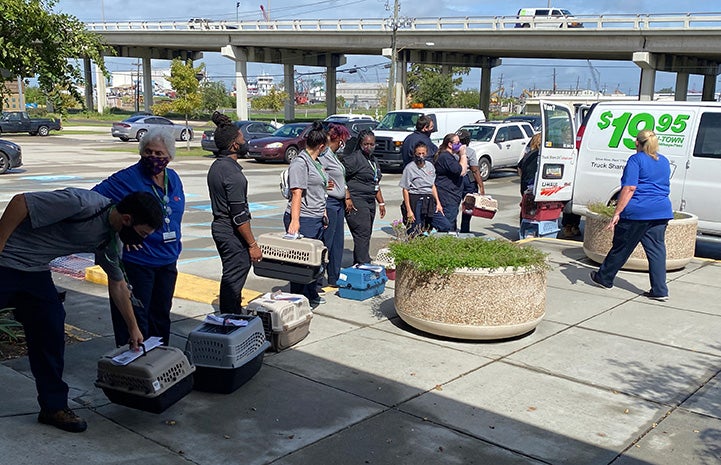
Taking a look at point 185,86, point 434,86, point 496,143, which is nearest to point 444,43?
point 434,86

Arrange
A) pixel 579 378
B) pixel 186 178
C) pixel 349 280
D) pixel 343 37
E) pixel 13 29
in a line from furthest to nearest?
pixel 343 37, pixel 186 178, pixel 349 280, pixel 579 378, pixel 13 29

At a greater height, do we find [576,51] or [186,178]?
[576,51]

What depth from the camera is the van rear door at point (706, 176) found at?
962 centimetres

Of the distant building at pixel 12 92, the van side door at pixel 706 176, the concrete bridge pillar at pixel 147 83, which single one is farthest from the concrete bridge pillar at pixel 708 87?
the van side door at pixel 706 176

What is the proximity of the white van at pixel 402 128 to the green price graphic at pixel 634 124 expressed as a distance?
39.1 ft

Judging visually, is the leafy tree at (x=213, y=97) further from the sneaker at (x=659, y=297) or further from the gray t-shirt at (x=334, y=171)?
the sneaker at (x=659, y=297)

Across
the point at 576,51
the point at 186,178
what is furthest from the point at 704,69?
the point at 186,178

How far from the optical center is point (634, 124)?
33.8ft

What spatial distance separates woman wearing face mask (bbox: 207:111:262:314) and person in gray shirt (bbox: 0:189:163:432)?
1489 millimetres

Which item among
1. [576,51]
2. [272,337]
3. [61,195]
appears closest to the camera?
[61,195]

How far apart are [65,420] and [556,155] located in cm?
819

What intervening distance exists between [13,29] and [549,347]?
4.74 meters

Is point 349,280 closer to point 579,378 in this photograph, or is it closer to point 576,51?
point 579,378

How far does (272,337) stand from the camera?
5715 millimetres
